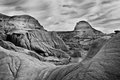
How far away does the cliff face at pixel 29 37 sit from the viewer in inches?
1938

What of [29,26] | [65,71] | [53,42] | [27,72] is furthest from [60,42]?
[65,71]

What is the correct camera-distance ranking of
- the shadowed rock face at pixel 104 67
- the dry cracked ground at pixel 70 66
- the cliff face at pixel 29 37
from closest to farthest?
the shadowed rock face at pixel 104 67 → the dry cracked ground at pixel 70 66 → the cliff face at pixel 29 37

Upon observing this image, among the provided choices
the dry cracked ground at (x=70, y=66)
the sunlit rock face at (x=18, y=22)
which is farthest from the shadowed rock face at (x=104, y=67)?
the sunlit rock face at (x=18, y=22)

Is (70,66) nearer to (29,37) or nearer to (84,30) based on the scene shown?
(29,37)

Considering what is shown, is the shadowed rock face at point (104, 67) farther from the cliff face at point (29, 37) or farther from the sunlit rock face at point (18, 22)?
the sunlit rock face at point (18, 22)

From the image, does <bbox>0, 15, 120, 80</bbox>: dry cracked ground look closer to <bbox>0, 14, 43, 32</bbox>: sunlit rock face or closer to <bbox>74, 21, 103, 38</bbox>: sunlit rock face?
<bbox>0, 14, 43, 32</bbox>: sunlit rock face

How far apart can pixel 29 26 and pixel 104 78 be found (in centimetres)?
5857

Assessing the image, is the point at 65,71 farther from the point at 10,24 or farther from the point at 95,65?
the point at 10,24

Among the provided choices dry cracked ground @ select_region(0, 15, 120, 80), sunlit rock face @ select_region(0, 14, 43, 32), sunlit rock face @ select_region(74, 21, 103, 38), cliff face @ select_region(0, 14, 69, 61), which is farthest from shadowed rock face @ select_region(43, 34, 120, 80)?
sunlit rock face @ select_region(74, 21, 103, 38)

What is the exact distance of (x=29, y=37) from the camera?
167 feet

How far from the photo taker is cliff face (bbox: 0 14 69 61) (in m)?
49.2

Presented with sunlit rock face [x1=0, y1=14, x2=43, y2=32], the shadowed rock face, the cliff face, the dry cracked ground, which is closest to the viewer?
the shadowed rock face

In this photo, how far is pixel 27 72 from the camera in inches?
542

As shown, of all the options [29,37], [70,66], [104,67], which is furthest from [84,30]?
[104,67]
